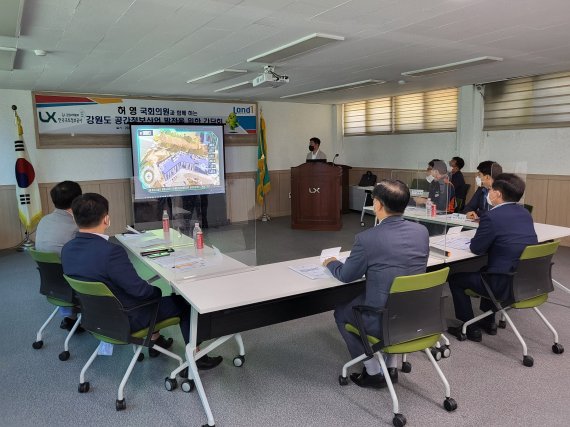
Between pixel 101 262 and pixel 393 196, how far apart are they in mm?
1681

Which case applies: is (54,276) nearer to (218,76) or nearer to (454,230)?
(454,230)

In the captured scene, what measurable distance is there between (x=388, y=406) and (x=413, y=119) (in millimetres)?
6855

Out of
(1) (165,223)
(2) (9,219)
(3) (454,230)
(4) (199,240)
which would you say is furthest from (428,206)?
(2) (9,219)

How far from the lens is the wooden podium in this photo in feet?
24.4

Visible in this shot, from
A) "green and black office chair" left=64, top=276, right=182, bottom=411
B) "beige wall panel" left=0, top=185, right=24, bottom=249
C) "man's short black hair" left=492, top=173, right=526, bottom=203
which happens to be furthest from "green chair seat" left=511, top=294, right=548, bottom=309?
"beige wall panel" left=0, top=185, right=24, bottom=249

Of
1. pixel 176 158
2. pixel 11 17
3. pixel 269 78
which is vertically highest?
pixel 11 17

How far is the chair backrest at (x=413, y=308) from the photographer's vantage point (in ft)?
7.24

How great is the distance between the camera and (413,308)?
227 cm

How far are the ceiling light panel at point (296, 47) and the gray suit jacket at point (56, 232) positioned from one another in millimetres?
2511

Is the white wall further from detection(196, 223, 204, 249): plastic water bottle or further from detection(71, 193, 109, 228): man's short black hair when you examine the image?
detection(71, 193, 109, 228): man's short black hair

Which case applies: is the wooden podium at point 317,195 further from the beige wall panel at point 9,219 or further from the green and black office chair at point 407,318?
the green and black office chair at point 407,318

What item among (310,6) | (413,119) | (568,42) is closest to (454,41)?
(568,42)

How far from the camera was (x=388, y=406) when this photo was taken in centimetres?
249

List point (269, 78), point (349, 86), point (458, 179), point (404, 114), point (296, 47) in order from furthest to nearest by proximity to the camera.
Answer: point (404, 114), point (349, 86), point (458, 179), point (269, 78), point (296, 47)
